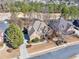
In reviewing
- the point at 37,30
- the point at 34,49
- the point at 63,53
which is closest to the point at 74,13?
the point at 37,30

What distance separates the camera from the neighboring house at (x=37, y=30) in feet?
268

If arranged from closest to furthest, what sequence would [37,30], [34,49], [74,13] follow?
[34,49], [37,30], [74,13]

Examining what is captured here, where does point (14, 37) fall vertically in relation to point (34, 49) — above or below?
above

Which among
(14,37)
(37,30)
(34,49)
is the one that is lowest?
(34,49)

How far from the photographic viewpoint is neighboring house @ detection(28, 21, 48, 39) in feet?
268

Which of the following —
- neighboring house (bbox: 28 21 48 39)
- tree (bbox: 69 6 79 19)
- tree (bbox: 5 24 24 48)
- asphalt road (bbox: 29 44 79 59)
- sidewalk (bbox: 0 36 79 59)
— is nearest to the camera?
sidewalk (bbox: 0 36 79 59)

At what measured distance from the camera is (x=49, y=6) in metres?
132

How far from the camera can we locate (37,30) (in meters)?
84.3

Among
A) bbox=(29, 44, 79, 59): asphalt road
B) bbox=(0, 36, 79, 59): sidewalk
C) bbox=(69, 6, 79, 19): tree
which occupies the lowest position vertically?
bbox=(29, 44, 79, 59): asphalt road

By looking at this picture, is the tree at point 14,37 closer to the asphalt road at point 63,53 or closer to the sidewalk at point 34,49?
the sidewalk at point 34,49

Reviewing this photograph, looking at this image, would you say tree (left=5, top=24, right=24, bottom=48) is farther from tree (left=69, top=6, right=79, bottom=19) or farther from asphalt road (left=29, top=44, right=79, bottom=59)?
tree (left=69, top=6, right=79, bottom=19)

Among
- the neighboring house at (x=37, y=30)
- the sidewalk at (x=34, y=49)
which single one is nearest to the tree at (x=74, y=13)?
the sidewalk at (x=34, y=49)

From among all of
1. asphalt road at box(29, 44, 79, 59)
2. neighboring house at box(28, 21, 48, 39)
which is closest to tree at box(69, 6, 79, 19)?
neighboring house at box(28, 21, 48, 39)

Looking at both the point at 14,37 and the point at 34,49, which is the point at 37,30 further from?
the point at 14,37
